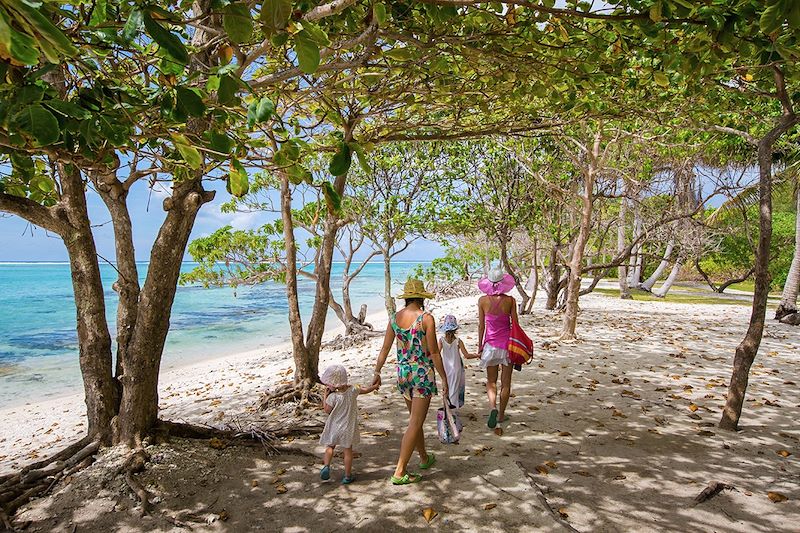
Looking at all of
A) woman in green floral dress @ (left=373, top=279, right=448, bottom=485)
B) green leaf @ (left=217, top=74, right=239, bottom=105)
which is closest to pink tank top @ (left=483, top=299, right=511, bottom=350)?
woman in green floral dress @ (left=373, top=279, right=448, bottom=485)

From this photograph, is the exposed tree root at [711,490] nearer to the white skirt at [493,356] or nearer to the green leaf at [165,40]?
the white skirt at [493,356]

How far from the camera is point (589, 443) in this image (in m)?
5.24

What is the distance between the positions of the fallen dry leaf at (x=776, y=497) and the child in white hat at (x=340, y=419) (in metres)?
3.53

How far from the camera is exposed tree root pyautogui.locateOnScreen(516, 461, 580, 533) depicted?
138 inches

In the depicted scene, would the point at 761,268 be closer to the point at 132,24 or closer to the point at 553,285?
the point at 132,24

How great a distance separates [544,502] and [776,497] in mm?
1977

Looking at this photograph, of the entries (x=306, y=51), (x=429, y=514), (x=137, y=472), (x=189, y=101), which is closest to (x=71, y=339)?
(x=137, y=472)

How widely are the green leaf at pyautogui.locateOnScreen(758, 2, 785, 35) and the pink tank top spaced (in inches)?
165

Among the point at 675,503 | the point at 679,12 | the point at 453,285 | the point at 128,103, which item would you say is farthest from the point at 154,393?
the point at 453,285

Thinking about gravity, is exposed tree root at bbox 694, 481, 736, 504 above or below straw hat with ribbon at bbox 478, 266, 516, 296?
below

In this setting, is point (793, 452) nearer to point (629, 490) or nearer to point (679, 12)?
point (629, 490)

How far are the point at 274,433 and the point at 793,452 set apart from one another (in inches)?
227

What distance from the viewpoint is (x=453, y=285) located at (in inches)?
1192

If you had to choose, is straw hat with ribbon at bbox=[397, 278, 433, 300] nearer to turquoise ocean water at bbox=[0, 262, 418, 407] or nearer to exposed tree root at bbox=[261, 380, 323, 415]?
exposed tree root at bbox=[261, 380, 323, 415]
